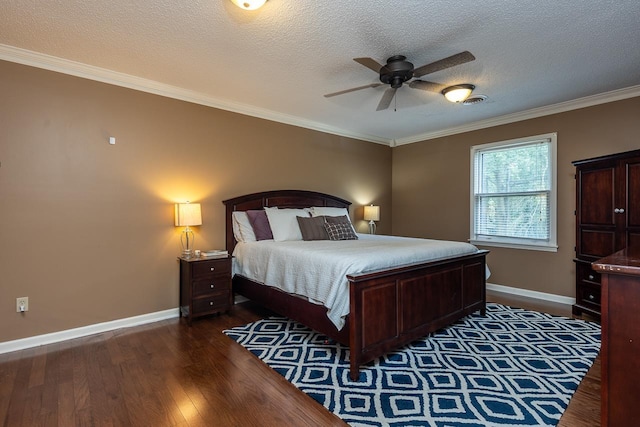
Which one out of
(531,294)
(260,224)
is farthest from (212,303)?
(531,294)

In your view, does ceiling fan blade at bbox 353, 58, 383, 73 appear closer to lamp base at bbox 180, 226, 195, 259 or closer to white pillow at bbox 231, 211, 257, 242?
white pillow at bbox 231, 211, 257, 242

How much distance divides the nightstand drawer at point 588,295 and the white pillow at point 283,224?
3.16 meters

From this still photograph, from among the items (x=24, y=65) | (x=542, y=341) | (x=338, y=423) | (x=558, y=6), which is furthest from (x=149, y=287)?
(x=558, y=6)

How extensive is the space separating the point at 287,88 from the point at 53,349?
3.28 m

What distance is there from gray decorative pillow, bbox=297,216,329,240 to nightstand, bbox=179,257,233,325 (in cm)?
92

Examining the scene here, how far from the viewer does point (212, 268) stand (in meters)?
3.40

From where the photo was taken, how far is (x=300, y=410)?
1872 millimetres

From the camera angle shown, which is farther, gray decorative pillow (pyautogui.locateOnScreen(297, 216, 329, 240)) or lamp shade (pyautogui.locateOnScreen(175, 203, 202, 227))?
gray decorative pillow (pyautogui.locateOnScreen(297, 216, 329, 240))

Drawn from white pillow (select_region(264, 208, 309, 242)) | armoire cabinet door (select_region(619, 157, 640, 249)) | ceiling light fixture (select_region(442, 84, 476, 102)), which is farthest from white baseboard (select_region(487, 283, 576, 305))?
white pillow (select_region(264, 208, 309, 242))

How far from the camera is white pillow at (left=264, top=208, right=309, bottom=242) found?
3.75 metres

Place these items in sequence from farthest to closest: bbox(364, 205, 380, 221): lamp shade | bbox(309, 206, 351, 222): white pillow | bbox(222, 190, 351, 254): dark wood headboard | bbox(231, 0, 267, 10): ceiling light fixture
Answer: bbox(364, 205, 380, 221): lamp shade → bbox(309, 206, 351, 222): white pillow → bbox(222, 190, 351, 254): dark wood headboard → bbox(231, 0, 267, 10): ceiling light fixture

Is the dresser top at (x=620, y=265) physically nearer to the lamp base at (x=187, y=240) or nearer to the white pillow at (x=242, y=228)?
the white pillow at (x=242, y=228)

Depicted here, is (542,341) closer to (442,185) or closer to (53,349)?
(442,185)

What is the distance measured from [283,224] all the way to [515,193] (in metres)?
3.30
